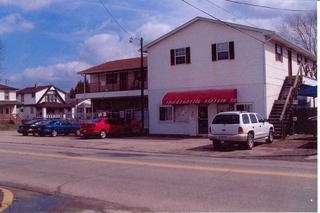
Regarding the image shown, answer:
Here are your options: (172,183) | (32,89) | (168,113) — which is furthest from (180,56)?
(32,89)

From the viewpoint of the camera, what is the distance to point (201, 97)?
31.0 metres

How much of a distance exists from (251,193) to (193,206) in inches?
63.3

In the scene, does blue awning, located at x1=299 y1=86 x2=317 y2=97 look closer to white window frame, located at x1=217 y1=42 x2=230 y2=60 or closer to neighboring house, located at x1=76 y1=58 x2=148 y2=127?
white window frame, located at x1=217 y1=42 x2=230 y2=60

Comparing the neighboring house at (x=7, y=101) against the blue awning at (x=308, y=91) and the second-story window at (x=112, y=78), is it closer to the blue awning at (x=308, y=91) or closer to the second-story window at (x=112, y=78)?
the second-story window at (x=112, y=78)

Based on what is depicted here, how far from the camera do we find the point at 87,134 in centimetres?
3425

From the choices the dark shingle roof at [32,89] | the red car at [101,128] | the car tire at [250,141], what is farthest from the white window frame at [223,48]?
the dark shingle roof at [32,89]

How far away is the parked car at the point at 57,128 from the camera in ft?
130

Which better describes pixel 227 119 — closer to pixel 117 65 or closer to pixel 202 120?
pixel 202 120

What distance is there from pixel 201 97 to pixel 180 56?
3.76m

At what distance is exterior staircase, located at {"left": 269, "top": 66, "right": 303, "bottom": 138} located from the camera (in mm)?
28391

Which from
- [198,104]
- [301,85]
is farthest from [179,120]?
[301,85]

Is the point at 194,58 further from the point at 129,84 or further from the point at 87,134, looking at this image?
the point at 129,84

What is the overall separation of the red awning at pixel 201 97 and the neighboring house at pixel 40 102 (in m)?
51.4

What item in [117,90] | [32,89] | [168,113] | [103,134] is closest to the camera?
[168,113]
